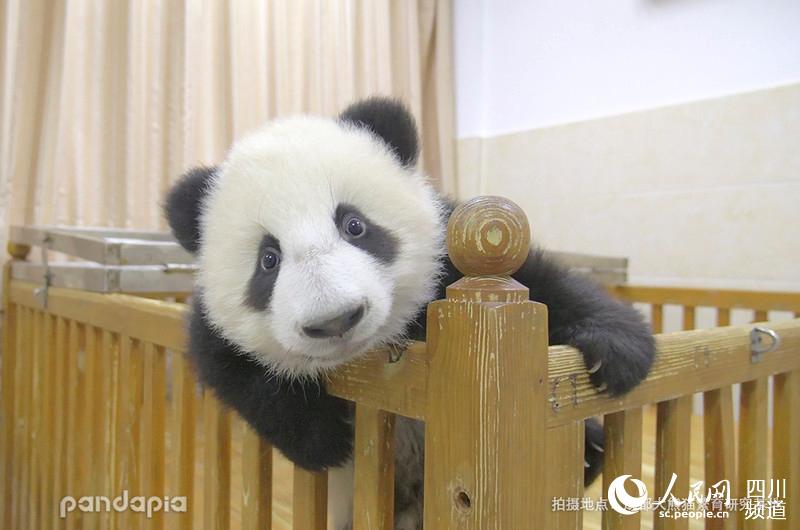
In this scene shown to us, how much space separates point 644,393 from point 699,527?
2.56ft

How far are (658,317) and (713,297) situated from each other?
209 millimetres

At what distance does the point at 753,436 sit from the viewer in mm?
892

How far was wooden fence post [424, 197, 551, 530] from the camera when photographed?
481 millimetres

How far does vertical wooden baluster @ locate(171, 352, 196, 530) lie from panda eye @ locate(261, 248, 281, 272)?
1.13 ft

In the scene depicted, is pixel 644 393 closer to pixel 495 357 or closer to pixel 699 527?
pixel 495 357

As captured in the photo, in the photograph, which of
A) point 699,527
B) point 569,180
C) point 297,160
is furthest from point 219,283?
point 569,180

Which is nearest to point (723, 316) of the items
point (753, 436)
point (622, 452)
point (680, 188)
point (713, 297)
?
point (713, 297)

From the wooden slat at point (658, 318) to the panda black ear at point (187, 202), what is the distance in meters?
1.57

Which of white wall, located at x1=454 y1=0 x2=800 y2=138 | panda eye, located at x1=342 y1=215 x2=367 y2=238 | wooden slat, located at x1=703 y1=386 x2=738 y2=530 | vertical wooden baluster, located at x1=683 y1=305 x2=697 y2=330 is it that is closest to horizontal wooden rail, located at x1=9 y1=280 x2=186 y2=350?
panda eye, located at x1=342 y1=215 x2=367 y2=238

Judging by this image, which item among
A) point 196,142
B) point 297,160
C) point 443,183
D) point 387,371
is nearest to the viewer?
point 387,371

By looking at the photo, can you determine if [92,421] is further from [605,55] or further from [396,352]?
[605,55]

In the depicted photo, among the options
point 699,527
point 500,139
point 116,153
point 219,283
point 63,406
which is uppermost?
point 500,139

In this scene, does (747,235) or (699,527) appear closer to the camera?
(699,527)

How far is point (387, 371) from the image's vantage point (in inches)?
23.1
